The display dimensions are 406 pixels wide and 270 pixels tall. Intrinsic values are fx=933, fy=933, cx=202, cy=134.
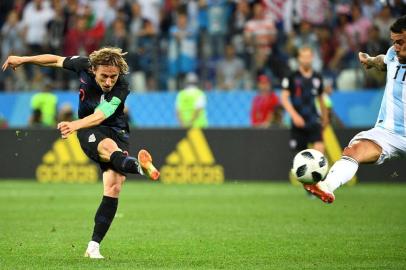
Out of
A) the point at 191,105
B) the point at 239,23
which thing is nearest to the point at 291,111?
the point at 191,105

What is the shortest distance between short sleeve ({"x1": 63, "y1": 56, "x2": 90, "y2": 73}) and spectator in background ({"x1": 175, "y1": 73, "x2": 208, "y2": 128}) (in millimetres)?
10617

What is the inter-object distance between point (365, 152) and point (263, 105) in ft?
36.3

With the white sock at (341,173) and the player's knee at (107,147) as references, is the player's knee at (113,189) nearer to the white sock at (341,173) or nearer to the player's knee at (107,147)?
the player's knee at (107,147)

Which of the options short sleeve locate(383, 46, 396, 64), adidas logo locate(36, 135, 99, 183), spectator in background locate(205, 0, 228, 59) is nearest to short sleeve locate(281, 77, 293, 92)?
spectator in background locate(205, 0, 228, 59)

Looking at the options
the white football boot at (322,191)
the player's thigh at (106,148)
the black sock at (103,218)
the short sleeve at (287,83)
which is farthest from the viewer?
the short sleeve at (287,83)

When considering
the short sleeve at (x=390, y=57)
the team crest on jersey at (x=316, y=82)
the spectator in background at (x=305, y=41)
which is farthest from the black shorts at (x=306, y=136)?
the short sleeve at (x=390, y=57)

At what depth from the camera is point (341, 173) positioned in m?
8.18

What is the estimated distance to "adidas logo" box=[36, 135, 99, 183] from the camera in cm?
1980

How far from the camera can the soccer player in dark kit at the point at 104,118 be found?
8.48 metres

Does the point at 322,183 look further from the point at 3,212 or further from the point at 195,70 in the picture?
the point at 195,70

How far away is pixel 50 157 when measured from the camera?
65.2 ft

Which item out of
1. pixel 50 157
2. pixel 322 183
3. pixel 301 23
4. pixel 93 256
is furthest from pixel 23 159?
pixel 322 183

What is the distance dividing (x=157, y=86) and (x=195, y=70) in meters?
0.90

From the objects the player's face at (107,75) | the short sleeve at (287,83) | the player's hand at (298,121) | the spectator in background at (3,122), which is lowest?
the spectator in background at (3,122)
